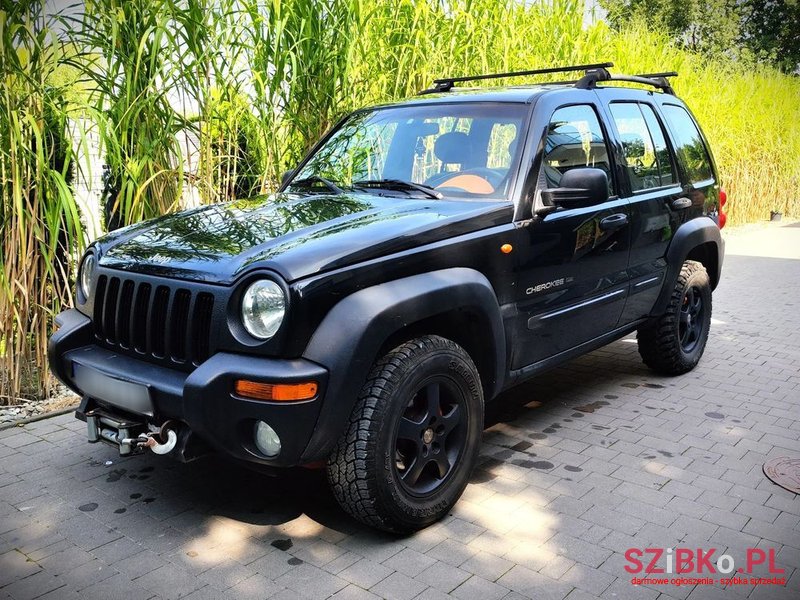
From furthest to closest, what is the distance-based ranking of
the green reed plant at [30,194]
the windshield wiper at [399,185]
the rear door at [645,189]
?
the rear door at [645,189] < the green reed plant at [30,194] < the windshield wiper at [399,185]

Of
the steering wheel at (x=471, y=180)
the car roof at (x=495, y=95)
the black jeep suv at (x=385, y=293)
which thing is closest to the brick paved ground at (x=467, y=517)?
the black jeep suv at (x=385, y=293)

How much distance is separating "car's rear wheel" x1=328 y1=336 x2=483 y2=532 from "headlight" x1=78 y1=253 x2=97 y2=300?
149cm

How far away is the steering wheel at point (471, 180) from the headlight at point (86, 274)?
167 cm

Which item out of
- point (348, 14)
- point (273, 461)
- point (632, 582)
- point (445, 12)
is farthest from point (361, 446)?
point (445, 12)

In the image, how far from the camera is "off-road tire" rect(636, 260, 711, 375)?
5.23 meters

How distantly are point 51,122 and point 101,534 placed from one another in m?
A: 2.47

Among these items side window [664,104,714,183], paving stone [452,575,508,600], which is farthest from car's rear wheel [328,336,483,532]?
side window [664,104,714,183]

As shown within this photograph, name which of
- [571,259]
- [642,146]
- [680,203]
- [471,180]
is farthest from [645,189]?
[471,180]

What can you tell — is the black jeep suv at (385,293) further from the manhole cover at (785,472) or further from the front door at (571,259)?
the manhole cover at (785,472)

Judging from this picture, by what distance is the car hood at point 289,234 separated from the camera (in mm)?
2947

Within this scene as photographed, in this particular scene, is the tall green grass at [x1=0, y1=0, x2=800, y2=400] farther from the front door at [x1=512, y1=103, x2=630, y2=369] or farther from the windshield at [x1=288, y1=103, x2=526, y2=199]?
the front door at [x1=512, y1=103, x2=630, y2=369]

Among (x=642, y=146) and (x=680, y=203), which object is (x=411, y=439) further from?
(x=680, y=203)

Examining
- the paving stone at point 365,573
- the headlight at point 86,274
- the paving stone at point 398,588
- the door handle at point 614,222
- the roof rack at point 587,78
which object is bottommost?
the paving stone at point 365,573

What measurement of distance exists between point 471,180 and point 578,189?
53 centimetres
